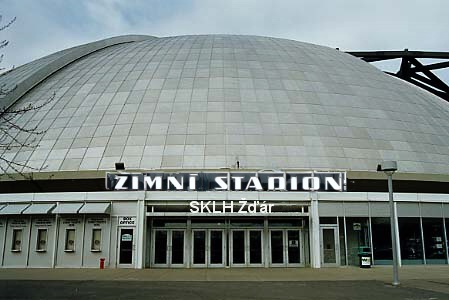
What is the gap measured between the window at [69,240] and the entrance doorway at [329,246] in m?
14.4

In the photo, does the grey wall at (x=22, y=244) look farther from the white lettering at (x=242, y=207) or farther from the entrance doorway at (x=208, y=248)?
the white lettering at (x=242, y=207)

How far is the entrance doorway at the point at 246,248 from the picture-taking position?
85.4 ft

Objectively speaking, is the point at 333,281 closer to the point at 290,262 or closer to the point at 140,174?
the point at 290,262

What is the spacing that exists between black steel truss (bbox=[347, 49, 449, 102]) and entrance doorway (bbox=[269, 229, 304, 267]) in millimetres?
33020

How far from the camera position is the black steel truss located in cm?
5191

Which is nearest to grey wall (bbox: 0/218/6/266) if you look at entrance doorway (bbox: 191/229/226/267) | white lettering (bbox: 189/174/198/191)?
entrance doorway (bbox: 191/229/226/267)

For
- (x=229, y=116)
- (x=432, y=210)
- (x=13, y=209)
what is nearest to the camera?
(x=13, y=209)

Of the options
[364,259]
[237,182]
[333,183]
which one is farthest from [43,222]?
[364,259]

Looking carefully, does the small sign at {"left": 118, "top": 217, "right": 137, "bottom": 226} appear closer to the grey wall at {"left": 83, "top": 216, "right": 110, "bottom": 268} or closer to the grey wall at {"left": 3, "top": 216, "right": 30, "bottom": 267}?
the grey wall at {"left": 83, "top": 216, "right": 110, "bottom": 268}

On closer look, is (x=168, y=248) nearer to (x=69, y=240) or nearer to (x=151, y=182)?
(x=151, y=182)

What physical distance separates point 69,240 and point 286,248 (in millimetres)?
12623

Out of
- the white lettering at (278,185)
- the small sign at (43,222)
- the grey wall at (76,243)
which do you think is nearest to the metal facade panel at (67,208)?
the grey wall at (76,243)

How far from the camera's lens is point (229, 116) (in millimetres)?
29281

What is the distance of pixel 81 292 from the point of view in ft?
47.7
